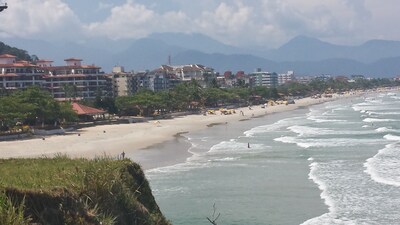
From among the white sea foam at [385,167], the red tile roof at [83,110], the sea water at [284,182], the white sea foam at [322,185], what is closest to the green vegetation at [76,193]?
the sea water at [284,182]

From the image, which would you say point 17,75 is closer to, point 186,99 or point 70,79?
point 70,79

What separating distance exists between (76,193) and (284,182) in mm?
17316

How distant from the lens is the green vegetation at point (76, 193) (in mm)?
7413

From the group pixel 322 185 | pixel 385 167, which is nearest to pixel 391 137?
pixel 385 167

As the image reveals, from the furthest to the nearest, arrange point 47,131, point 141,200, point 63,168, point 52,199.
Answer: point 47,131 < point 141,200 < point 63,168 < point 52,199

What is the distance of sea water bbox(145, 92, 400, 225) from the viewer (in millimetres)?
18812

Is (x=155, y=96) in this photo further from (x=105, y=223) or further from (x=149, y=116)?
(x=105, y=223)

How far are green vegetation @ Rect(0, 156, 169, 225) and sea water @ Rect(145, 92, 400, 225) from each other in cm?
147

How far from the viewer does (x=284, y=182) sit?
2442cm

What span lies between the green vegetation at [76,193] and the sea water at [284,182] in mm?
1466

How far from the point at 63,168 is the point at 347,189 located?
1575cm

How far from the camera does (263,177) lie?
2573cm

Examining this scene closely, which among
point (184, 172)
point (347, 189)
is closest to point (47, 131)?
point (184, 172)

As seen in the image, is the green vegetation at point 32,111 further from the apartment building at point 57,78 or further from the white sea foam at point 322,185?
the apartment building at point 57,78
